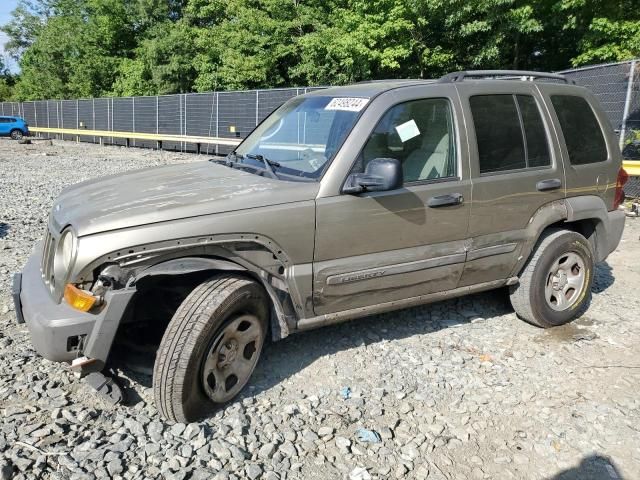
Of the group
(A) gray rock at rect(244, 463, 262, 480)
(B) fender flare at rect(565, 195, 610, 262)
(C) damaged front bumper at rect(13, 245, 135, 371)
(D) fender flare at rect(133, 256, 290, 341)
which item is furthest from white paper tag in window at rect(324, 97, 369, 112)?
(A) gray rock at rect(244, 463, 262, 480)

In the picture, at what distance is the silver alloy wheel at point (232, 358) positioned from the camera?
9.96ft

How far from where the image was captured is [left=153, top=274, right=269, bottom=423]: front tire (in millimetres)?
2850

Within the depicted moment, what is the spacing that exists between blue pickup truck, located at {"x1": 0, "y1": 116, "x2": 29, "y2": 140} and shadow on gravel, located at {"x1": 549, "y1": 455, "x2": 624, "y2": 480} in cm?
3763

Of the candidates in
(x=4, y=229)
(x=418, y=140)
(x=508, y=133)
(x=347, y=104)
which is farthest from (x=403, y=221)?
(x=4, y=229)

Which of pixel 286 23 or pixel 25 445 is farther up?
pixel 286 23

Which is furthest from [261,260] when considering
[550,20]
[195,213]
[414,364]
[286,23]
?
[286,23]

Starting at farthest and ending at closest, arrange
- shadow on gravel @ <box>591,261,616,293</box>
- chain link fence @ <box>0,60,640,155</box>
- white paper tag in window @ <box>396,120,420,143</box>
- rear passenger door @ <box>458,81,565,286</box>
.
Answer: chain link fence @ <box>0,60,640,155</box>, shadow on gravel @ <box>591,261,616,293</box>, rear passenger door @ <box>458,81,565,286</box>, white paper tag in window @ <box>396,120,420,143</box>

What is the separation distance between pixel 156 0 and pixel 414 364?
39549 millimetres

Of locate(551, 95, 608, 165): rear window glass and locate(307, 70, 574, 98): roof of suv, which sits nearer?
locate(307, 70, 574, 98): roof of suv

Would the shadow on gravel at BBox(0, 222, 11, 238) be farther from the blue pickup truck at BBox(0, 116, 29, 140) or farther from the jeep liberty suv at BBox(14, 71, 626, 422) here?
the blue pickup truck at BBox(0, 116, 29, 140)

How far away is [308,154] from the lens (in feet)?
11.7

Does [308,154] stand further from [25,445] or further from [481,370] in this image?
[25,445]

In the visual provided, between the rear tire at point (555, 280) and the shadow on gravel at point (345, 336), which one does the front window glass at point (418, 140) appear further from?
the shadow on gravel at point (345, 336)

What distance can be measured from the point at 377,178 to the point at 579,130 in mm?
2321
